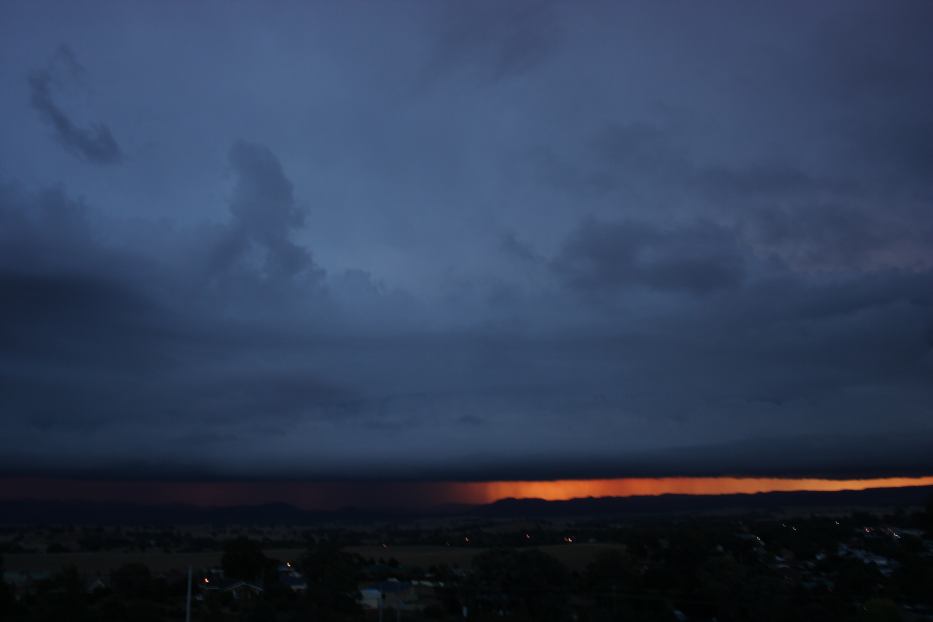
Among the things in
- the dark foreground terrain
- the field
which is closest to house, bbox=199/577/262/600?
the dark foreground terrain

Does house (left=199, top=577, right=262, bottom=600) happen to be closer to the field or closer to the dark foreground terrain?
the dark foreground terrain

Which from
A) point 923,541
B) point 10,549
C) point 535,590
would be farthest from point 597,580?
point 10,549

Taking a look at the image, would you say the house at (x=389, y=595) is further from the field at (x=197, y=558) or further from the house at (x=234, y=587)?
the field at (x=197, y=558)

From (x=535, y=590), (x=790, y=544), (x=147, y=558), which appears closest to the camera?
(x=535, y=590)

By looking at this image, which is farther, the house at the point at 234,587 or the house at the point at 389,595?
the house at the point at 389,595

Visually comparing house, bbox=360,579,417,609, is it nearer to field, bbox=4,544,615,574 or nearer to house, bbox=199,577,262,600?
house, bbox=199,577,262,600

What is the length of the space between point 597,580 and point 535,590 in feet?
22.9

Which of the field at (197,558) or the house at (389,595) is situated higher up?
the house at (389,595)

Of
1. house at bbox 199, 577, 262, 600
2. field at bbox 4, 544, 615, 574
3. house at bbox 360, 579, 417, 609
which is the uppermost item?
house at bbox 199, 577, 262, 600

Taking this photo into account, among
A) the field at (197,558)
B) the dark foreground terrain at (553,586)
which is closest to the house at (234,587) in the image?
the dark foreground terrain at (553,586)

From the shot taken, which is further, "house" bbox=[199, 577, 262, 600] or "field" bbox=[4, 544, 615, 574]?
"field" bbox=[4, 544, 615, 574]

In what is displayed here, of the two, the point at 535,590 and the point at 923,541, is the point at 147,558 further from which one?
the point at 923,541

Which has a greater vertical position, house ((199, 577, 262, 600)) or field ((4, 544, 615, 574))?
house ((199, 577, 262, 600))

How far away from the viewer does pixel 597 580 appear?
5631 centimetres
